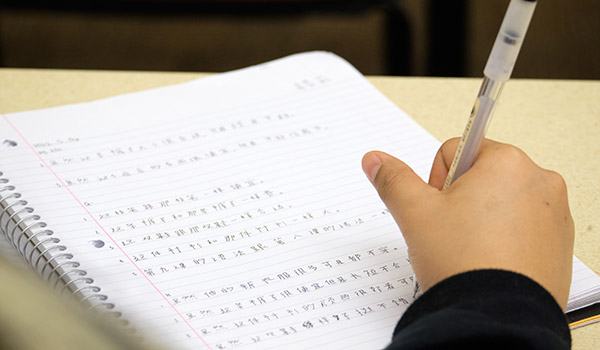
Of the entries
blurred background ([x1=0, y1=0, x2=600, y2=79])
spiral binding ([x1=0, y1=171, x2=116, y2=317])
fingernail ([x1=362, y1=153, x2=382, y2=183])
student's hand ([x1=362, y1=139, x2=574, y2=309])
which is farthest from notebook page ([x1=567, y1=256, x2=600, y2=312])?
blurred background ([x1=0, y1=0, x2=600, y2=79])

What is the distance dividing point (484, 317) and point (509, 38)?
168 mm

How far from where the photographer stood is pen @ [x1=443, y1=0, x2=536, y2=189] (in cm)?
41

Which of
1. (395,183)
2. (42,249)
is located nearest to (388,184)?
(395,183)

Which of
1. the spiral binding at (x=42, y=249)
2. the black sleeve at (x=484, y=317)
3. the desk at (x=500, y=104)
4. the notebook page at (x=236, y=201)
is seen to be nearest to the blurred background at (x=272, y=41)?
the desk at (x=500, y=104)

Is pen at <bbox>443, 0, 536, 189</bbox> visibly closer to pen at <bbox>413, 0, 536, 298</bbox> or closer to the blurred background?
pen at <bbox>413, 0, 536, 298</bbox>

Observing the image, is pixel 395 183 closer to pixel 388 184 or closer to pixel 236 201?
pixel 388 184

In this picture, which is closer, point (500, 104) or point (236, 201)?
point (236, 201)

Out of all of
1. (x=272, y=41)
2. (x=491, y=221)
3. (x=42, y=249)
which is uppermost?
(x=491, y=221)

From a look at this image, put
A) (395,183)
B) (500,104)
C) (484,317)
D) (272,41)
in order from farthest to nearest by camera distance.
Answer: (272,41), (500,104), (395,183), (484,317)

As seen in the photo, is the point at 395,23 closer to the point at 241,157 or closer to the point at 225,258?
the point at 241,157

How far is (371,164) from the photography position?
1.54 feet

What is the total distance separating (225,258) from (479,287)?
0.56ft

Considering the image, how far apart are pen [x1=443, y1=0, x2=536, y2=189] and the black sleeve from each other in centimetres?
9

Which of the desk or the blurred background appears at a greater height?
the desk
